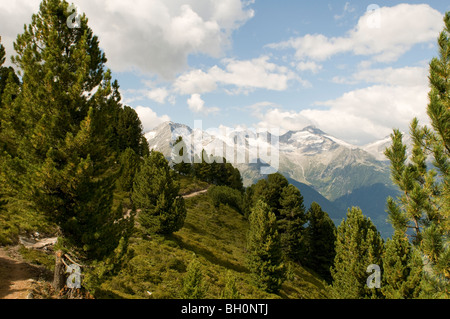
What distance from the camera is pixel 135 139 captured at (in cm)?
7150

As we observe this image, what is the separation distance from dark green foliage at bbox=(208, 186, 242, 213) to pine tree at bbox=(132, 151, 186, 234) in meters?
37.9

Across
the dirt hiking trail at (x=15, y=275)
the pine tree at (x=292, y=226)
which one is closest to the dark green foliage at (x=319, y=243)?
the pine tree at (x=292, y=226)

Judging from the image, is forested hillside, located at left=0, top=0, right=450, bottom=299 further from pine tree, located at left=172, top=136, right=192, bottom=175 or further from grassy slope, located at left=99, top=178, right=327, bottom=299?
pine tree, located at left=172, top=136, right=192, bottom=175

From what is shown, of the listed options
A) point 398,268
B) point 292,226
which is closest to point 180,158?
point 292,226

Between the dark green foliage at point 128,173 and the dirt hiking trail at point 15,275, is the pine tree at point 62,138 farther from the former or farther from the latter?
the dark green foliage at point 128,173

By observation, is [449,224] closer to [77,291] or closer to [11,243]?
[77,291]

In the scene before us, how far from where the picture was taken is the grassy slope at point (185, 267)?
59.9 feet

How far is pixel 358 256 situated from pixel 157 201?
24.1 metres

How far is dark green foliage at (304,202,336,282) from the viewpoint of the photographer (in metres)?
47.5

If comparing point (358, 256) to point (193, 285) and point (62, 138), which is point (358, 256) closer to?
point (193, 285)

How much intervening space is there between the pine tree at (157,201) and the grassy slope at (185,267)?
1.80 metres

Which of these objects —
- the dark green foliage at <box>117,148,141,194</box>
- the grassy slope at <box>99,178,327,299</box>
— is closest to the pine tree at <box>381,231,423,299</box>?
the grassy slope at <box>99,178,327,299</box>

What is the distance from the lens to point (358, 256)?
73.3 ft

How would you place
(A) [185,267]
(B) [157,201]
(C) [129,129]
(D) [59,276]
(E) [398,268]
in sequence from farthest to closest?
(C) [129,129] → (B) [157,201] → (A) [185,267] → (E) [398,268] → (D) [59,276]
